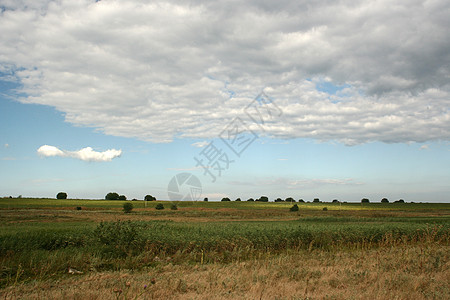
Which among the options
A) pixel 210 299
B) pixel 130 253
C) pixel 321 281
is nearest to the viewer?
pixel 210 299

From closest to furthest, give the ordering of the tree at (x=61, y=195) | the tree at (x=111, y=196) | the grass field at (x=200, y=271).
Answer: the grass field at (x=200, y=271) → the tree at (x=61, y=195) → the tree at (x=111, y=196)

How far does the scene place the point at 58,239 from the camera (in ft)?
49.0

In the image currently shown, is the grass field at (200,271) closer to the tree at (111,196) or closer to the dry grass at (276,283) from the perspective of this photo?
the dry grass at (276,283)

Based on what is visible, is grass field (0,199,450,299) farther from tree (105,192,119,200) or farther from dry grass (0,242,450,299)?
tree (105,192,119,200)

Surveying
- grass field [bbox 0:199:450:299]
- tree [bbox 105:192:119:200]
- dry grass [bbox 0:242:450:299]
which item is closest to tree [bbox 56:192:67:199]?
tree [bbox 105:192:119:200]

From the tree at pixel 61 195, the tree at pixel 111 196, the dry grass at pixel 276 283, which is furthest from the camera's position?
→ the tree at pixel 111 196

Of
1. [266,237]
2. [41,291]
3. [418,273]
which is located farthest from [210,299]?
[266,237]

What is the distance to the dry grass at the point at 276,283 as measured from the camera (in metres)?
6.69

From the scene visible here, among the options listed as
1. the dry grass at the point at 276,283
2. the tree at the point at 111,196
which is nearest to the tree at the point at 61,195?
the tree at the point at 111,196

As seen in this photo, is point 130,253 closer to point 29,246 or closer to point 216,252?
point 216,252

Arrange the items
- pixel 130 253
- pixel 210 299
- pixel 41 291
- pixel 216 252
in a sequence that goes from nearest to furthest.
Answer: pixel 210 299, pixel 41 291, pixel 130 253, pixel 216 252

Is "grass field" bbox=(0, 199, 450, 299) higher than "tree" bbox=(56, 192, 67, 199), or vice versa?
"tree" bbox=(56, 192, 67, 199)

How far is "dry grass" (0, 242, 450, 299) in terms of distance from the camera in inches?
263

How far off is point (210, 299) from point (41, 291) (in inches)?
156
